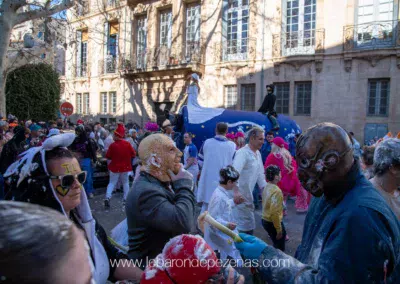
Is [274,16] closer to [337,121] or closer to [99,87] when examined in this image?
[337,121]

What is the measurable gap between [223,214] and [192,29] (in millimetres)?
17937

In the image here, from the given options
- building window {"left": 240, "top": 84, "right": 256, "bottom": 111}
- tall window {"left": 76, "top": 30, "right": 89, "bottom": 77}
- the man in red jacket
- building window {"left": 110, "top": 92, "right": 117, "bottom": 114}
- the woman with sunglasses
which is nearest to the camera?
the woman with sunglasses

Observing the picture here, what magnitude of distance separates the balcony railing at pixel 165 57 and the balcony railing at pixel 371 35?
8077 mm

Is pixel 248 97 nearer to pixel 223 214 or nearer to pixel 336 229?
pixel 223 214

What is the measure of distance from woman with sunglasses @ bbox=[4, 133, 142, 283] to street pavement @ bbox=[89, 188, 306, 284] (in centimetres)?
355

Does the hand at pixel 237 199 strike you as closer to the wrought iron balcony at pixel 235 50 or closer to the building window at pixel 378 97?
the building window at pixel 378 97

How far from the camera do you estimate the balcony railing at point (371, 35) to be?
1420cm

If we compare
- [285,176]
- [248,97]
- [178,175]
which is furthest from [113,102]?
[178,175]

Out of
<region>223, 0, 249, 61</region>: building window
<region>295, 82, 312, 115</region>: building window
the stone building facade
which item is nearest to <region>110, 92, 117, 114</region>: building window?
the stone building facade

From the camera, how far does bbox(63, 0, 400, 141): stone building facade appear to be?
14484 mm

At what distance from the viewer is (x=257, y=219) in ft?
21.4

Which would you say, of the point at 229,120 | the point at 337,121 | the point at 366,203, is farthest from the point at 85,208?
the point at 337,121

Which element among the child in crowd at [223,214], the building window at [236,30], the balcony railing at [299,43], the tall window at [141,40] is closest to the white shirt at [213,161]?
the child in crowd at [223,214]

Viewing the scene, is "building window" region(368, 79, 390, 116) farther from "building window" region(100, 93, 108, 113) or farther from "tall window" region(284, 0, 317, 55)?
"building window" region(100, 93, 108, 113)
